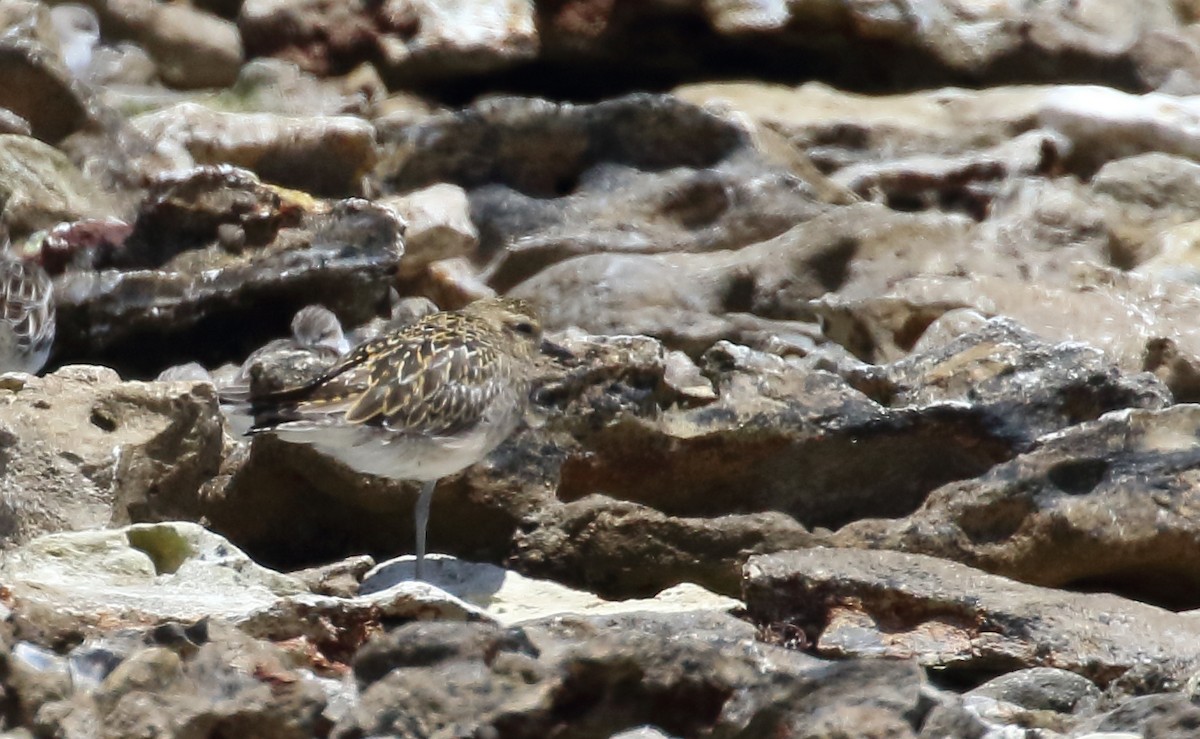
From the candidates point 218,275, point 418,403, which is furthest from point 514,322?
point 218,275

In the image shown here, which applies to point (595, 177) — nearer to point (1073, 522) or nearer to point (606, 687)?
point (1073, 522)

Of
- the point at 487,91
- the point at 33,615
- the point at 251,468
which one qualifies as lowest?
the point at 487,91

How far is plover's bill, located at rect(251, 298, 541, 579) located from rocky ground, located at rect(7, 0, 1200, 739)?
182 millimetres

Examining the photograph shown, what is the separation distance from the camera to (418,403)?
27.0ft

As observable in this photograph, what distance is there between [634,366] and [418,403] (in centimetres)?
84

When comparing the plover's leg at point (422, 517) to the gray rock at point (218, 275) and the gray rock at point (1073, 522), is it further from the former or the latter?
the gray rock at point (218, 275)

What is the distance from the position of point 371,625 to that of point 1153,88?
11220 mm

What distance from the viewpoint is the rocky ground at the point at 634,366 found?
5566 millimetres

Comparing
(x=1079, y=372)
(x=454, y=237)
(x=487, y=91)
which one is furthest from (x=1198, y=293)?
(x=487, y=91)

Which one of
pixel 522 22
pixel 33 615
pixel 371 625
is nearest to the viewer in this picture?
pixel 33 615

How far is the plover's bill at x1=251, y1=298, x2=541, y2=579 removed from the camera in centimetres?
781

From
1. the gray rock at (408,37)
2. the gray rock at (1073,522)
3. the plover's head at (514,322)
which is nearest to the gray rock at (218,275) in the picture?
the plover's head at (514,322)

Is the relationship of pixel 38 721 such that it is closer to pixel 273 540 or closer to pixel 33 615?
pixel 33 615

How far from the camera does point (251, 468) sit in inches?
321
